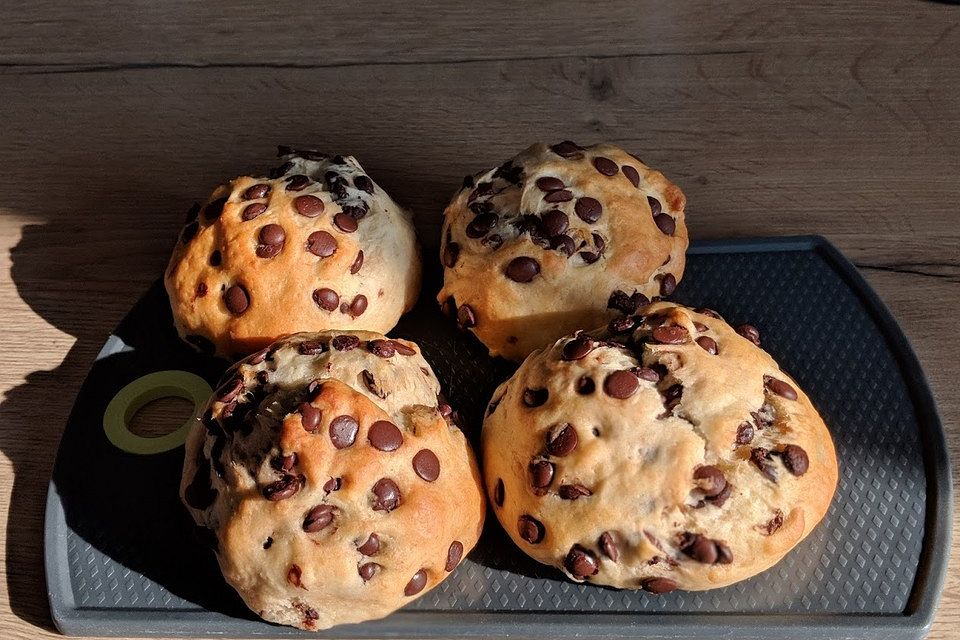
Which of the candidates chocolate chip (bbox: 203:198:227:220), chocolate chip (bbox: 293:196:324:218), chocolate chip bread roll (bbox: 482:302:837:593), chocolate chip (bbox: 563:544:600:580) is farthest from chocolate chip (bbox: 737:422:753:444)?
chocolate chip (bbox: 203:198:227:220)

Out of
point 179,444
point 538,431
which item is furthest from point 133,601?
point 538,431

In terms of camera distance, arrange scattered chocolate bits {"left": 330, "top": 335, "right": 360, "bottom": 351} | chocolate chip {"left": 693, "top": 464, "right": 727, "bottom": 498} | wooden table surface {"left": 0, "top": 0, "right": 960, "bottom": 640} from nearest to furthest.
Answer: chocolate chip {"left": 693, "top": 464, "right": 727, "bottom": 498}, scattered chocolate bits {"left": 330, "top": 335, "right": 360, "bottom": 351}, wooden table surface {"left": 0, "top": 0, "right": 960, "bottom": 640}

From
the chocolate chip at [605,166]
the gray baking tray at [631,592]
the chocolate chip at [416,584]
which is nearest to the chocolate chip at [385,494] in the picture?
the chocolate chip at [416,584]

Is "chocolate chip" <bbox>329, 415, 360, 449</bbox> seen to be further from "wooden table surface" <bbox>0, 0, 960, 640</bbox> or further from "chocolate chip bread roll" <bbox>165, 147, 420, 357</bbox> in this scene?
"wooden table surface" <bbox>0, 0, 960, 640</bbox>

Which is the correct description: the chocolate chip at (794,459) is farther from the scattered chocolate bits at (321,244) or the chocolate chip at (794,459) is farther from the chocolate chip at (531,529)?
the scattered chocolate bits at (321,244)

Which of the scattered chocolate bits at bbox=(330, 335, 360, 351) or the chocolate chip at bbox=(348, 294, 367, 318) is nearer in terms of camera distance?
the scattered chocolate bits at bbox=(330, 335, 360, 351)

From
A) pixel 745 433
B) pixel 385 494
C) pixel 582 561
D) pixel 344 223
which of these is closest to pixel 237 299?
pixel 344 223
